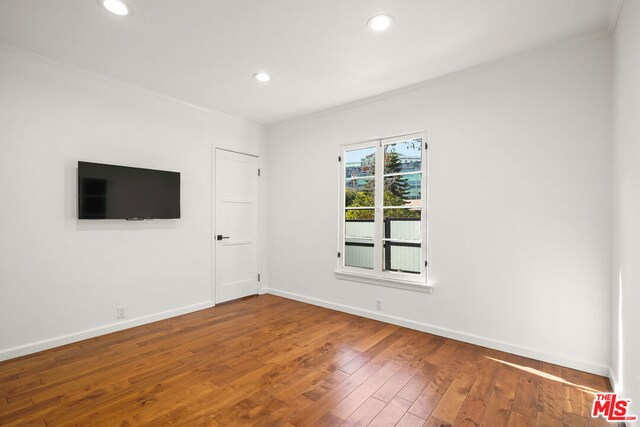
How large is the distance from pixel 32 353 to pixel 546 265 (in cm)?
486

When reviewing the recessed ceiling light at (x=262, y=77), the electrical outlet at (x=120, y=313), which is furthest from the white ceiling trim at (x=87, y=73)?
the electrical outlet at (x=120, y=313)

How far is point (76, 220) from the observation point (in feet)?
10.6

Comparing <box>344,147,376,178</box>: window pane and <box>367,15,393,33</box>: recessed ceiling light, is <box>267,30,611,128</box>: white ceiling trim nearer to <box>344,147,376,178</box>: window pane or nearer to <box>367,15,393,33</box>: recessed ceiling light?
<box>344,147,376,178</box>: window pane

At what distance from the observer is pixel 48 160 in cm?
306

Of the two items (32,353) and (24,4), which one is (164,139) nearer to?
(24,4)

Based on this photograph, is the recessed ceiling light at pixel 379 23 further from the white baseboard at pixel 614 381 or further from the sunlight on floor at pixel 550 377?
the white baseboard at pixel 614 381

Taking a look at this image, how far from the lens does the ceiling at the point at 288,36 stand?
7.46 feet

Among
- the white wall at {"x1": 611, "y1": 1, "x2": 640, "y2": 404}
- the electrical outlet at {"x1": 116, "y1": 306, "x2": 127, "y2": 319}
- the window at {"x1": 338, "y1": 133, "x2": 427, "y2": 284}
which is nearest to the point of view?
the white wall at {"x1": 611, "y1": 1, "x2": 640, "y2": 404}

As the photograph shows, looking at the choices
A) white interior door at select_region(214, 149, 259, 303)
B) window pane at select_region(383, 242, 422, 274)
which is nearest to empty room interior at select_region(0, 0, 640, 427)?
window pane at select_region(383, 242, 422, 274)

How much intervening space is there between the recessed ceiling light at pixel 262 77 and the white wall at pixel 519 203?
1.39 m

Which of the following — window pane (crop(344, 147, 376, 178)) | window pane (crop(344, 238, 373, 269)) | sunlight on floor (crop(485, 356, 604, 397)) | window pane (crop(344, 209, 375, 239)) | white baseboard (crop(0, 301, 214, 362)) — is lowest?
sunlight on floor (crop(485, 356, 604, 397))

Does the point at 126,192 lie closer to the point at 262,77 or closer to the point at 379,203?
the point at 262,77

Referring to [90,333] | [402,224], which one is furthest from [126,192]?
[402,224]

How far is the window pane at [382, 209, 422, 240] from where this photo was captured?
367cm
